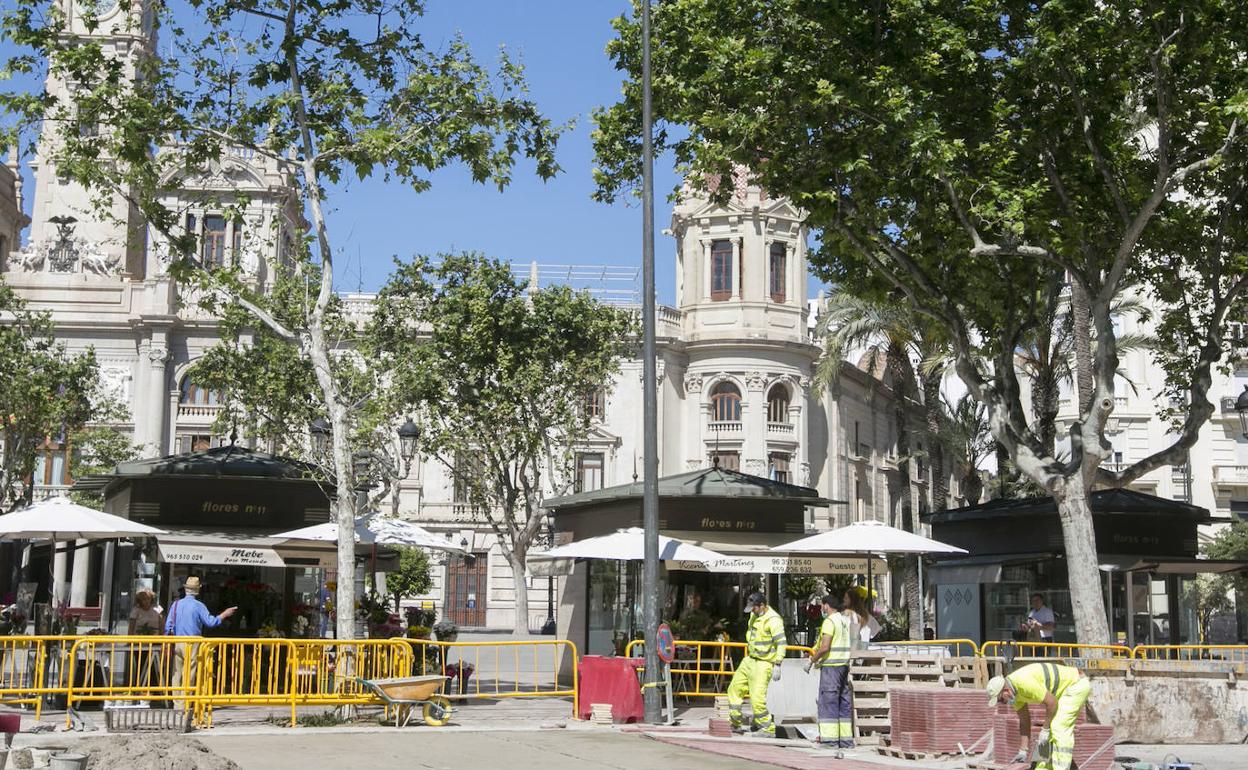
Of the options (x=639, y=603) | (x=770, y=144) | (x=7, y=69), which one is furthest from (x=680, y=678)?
(x=7, y=69)

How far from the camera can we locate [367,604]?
21.5 metres

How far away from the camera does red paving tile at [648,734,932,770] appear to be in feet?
39.8

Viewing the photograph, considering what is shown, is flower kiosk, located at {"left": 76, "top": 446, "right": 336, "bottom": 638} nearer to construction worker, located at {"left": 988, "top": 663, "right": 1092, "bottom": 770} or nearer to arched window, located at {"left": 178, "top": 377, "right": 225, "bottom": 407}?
construction worker, located at {"left": 988, "top": 663, "right": 1092, "bottom": 770}

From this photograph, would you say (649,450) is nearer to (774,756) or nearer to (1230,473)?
(774,756)

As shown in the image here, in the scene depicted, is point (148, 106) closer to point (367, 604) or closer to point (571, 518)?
point (367, 604)

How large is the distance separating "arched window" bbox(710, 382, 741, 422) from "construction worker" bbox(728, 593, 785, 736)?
132 ft

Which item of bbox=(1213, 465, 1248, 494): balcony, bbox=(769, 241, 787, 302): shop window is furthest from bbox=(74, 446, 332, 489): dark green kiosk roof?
bbox=(1213, 465, 1248, 494): balcony

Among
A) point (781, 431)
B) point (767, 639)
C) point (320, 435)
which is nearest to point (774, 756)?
point (767, 639)

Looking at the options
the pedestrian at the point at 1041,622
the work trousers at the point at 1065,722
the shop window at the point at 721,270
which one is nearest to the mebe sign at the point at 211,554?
the pedestrian at the point at 1041,622

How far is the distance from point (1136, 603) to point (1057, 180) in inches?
383

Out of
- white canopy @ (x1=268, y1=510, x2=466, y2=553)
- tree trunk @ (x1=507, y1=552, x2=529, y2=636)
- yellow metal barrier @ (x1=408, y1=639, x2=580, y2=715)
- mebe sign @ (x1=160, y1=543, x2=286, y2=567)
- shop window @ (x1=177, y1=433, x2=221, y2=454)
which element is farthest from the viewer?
shop window @ (x1=177, y1=433, x2=221, y2=454)

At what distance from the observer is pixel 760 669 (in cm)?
1455

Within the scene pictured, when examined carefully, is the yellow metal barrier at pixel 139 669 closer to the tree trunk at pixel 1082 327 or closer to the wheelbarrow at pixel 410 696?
the wheelbarrow at pixel 410 696

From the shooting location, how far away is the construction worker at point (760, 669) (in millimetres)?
14523
